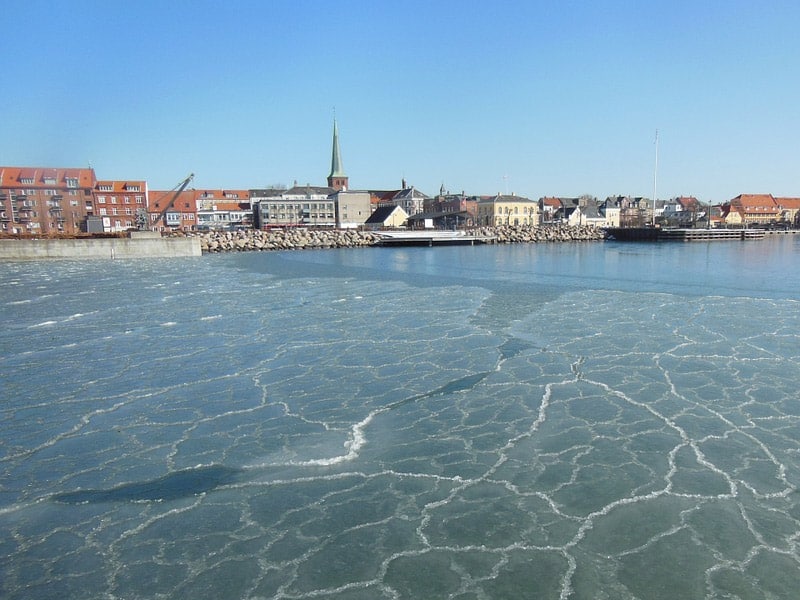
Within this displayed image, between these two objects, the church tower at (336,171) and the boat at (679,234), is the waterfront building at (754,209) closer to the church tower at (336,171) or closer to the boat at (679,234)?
the boat at (679,234)

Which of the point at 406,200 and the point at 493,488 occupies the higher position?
the point at 406,200

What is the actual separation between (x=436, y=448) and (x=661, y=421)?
3.25 meters

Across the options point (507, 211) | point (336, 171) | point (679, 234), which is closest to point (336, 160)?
point (336, 171)

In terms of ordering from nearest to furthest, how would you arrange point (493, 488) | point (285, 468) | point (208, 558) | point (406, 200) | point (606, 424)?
point (208, 558), point (493, 488), point (285, 468), point (606, 424), point (406, 200)

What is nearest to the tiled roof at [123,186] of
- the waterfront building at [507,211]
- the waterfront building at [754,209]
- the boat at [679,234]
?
the waterfront building at [507,211]

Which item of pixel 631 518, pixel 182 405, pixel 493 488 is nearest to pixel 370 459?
pixel 493 488

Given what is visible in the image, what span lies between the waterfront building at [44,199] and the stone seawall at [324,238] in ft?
105

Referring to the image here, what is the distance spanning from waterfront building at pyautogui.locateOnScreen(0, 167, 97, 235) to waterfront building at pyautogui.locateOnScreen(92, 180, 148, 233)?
4.16 feet

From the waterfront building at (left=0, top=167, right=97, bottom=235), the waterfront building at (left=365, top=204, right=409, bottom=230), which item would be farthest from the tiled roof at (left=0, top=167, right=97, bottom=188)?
the waterfront building at (left=365, top=204, right=409, bottom=230)

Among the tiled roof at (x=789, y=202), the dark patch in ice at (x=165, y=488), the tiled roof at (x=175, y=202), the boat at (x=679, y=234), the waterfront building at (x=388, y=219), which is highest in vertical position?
the tiled roof at (x=175, y=202)

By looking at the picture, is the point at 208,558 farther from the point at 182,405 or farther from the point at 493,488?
the point at 182,405

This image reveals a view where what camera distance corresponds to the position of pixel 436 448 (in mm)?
7051

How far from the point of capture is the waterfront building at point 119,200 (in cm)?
9488

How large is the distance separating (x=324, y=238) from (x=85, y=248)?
1151 inches
